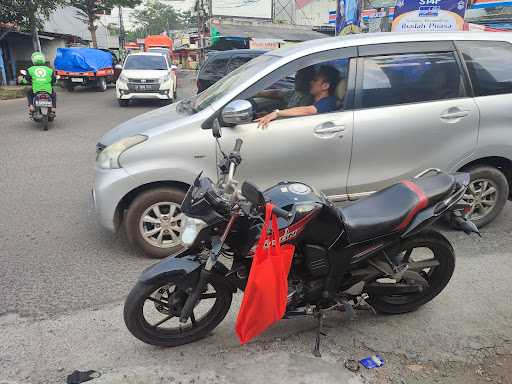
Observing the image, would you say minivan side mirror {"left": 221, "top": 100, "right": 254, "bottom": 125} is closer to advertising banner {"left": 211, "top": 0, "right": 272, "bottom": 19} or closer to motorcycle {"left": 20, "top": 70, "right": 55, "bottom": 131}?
motorcycle {"left": 20, "top": 70, "right": 55, "bottom": 131}

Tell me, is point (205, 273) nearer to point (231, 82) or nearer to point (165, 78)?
point (231, 82)

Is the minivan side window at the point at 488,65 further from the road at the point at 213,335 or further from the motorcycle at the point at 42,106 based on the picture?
the motorcycle at the point at 42,106

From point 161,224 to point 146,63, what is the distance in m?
12.2

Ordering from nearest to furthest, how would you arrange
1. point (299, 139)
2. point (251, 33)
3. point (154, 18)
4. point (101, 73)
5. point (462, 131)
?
point (299, 139), point (462, 131), point (101, 73), point (251, 33), point (154, 18)

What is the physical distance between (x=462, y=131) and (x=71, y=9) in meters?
37.7

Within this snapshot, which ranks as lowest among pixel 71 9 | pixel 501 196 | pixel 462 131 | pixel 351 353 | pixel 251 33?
pixel 351 353

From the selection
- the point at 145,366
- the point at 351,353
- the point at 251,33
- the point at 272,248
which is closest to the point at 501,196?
the point at 351,353

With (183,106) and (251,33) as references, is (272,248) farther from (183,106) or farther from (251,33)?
(251,33)

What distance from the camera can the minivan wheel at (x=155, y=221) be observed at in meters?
3.69

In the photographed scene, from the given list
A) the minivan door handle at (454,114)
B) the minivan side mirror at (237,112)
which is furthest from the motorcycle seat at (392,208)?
the minivan door handle at (454,114)

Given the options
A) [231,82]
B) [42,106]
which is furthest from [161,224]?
[42,106]

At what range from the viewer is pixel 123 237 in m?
4.29

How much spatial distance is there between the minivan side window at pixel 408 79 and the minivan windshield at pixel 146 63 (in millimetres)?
11851

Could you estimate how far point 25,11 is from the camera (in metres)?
17.1
